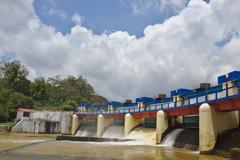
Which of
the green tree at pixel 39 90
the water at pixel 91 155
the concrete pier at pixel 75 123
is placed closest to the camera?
the water at pixel 91 155

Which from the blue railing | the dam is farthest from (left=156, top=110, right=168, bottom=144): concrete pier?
the blue railing

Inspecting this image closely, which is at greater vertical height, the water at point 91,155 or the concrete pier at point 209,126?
the concrete pier at point 209,126

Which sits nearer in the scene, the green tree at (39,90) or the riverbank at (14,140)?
the riverbank at (14,140)

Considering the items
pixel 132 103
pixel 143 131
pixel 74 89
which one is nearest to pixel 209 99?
pixel 143 131

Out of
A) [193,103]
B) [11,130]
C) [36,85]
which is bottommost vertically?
[11,130]

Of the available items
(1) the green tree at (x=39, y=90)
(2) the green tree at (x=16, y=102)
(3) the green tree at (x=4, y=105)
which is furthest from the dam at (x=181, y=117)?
(1) the green tree at (x=39, y=90)

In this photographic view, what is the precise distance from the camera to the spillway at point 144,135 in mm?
33584

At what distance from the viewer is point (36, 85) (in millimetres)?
91688

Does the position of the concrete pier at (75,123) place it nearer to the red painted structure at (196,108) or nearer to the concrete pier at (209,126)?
the red painted structure at (196,108)

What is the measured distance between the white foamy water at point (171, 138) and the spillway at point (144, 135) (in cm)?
178

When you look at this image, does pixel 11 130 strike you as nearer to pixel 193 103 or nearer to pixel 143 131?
pixel 143 131

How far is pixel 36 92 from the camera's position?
91438 millimetres

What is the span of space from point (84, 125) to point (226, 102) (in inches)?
1546

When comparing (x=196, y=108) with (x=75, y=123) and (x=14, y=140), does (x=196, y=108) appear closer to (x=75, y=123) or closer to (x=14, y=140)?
(x=14, y=140)
